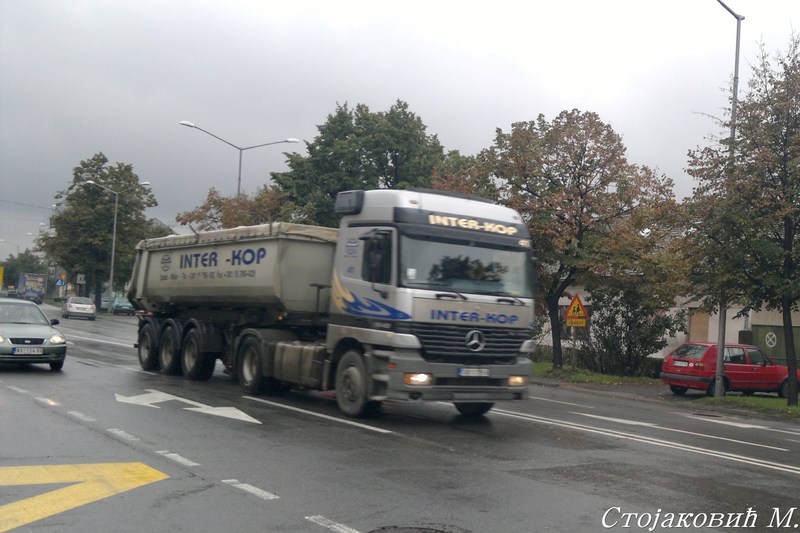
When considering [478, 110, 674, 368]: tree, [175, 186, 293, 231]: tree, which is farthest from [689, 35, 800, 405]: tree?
[175, 186, 293, 231]: tree

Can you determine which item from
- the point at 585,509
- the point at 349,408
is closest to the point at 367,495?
the point at 585,509

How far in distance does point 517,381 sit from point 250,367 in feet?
17.6

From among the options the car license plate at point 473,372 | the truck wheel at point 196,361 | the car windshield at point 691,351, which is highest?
the car windshield at point 691,351

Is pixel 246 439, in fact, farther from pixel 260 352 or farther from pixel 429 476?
pixel 260 352

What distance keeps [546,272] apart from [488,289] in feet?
51.6

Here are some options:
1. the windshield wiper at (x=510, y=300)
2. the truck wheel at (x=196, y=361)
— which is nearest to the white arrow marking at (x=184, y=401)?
the truck wheel at (x=196, y=361)

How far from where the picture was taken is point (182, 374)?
18406mm

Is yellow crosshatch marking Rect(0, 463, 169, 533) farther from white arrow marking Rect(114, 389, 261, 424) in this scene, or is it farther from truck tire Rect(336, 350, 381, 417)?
truck tire Rect(336, 350, 381, 417)

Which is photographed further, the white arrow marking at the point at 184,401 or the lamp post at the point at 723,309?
the lamp post at the point at 723,309

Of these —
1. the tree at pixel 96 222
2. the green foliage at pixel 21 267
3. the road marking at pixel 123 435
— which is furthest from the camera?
the green foliage at pixel 21 267

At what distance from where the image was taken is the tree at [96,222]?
7150 centimetres

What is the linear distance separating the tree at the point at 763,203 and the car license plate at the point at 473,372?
34.9 feet

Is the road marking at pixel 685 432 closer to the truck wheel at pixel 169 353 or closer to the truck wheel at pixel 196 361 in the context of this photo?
the truck wheel at pixel 196 361

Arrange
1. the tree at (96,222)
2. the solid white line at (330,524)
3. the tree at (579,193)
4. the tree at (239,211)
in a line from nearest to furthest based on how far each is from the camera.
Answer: the solid white line at (330,524)
the tree at (579,193)
the tree at (239,211)
the tree at (96,222)
